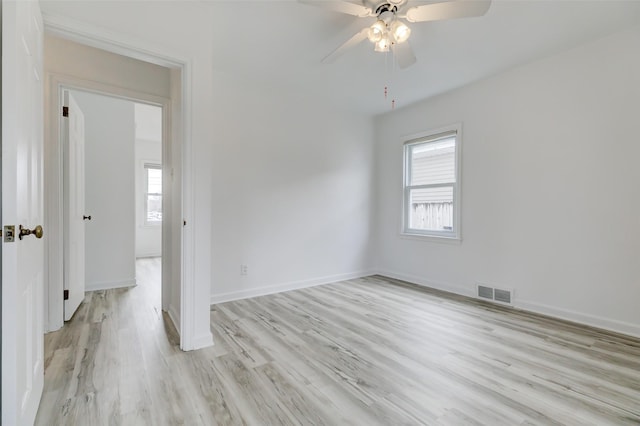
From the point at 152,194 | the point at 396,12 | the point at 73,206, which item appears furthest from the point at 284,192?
the point at 152,194

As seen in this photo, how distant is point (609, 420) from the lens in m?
1.51

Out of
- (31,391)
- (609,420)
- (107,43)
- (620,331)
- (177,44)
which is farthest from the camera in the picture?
Answer: (620,331)

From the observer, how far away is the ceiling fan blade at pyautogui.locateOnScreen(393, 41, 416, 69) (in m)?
2.21

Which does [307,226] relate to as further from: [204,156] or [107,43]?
[107,43]

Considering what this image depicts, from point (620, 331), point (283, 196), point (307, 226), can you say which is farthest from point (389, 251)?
point (620, 331)

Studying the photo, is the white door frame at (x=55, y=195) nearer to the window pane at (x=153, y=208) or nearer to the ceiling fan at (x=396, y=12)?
the ceiling fan at (x=396, y=12)

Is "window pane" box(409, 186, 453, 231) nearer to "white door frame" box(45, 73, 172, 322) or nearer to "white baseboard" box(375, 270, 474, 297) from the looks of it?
"white baseboard" box(375, 270, 474, 297)

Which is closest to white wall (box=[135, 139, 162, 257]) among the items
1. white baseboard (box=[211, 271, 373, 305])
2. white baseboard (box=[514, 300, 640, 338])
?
white baseboard (box=[211, 271, 373, 305])

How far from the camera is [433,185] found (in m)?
4.11

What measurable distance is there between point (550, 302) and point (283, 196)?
3119 mm

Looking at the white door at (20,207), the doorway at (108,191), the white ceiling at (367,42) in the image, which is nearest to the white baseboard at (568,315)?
the white ceiling at (367,42)

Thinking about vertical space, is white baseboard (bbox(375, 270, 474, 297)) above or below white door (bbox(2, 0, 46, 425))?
below

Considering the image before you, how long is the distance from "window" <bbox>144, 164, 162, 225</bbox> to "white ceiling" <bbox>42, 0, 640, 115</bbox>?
4.68 m

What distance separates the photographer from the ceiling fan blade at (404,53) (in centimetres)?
221
